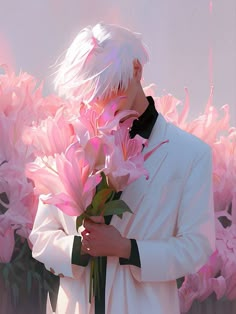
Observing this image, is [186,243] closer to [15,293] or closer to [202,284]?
[202,284]

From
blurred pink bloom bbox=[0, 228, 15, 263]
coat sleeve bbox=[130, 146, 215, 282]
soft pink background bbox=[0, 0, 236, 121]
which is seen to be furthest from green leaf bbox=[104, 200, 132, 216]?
soft pink background bbox=[0, 0, 236, 121]

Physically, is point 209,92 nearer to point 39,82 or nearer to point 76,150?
point 39,82

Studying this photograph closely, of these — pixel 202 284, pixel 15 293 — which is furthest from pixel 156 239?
pixel 15 293

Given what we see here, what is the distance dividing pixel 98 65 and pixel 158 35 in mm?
717

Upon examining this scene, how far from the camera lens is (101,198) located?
137 centimetres

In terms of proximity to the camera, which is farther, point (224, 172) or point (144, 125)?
point (224, 172)

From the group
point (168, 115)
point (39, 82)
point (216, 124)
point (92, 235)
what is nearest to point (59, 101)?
point (39, 82)

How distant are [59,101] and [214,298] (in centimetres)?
65

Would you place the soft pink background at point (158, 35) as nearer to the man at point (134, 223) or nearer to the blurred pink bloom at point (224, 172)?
the blurred pink bloom at point (224, 172)

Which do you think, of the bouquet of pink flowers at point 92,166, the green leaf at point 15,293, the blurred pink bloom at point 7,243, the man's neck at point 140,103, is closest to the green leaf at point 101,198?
the bouquet of pink flowers at point 92,166

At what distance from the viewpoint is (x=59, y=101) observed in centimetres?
199

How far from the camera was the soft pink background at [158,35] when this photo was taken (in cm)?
210

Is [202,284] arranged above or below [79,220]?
below

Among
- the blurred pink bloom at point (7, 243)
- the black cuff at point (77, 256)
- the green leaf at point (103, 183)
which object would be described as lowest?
the blurred pink bloom at point (7, 243)
